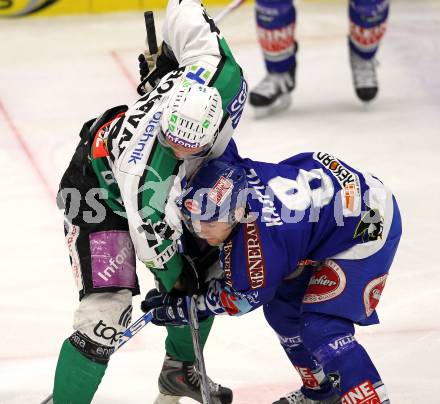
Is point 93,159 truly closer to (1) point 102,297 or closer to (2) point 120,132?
(2) point 120,132

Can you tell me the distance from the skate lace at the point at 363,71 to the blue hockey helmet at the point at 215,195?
2958 millimetres

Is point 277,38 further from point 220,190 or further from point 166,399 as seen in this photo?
point 220,190

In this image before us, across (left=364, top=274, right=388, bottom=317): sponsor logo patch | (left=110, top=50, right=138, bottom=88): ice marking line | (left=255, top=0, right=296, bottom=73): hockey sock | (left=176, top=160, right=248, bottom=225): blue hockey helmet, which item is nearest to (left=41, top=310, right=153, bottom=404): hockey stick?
(left=176, top=160, right=248, bottom=225): blue hockey helmet

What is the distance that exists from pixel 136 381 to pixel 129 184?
3.14 ft

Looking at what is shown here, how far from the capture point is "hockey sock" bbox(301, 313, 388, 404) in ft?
9.80

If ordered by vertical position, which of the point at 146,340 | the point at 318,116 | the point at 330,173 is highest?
the point at 330,173

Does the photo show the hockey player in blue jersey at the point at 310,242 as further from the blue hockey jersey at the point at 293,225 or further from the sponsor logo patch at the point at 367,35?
the sponsor logo patch at the point at 367,35

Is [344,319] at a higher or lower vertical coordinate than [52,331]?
higher

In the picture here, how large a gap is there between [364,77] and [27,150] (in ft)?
5.59

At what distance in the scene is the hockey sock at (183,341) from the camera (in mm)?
3416

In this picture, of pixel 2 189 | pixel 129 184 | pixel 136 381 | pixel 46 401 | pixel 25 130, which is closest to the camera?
pixel 129 184

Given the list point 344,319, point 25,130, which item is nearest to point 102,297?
point 344,319

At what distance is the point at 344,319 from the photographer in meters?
3.08

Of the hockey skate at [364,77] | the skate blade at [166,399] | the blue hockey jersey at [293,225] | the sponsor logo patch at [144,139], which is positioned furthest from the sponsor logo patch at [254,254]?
the hockey skate at [364,77]
